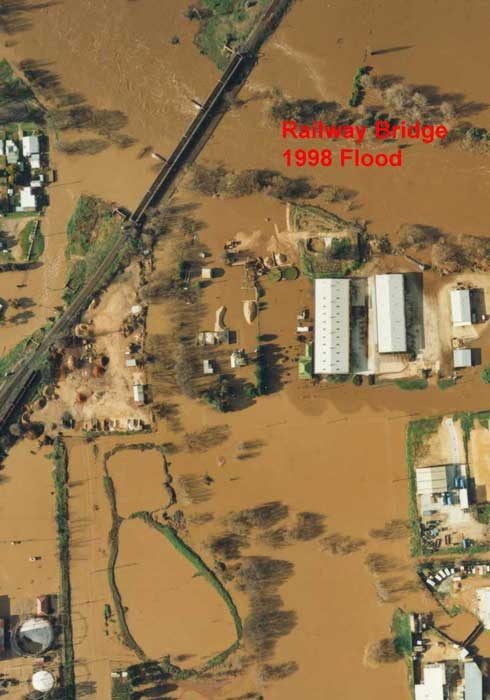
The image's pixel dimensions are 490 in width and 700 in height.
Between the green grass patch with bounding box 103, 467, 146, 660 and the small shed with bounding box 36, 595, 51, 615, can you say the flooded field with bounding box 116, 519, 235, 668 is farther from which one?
the small shed with bounding box 36, 595, 51, 615

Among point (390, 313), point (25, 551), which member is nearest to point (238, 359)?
point (390, 313)

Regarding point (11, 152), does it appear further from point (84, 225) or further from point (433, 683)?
point (433, 683)

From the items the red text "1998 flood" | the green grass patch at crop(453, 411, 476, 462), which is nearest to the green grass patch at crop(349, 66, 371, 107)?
the red text "1998 flood"

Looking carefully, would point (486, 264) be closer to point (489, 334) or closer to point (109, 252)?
point (489, 334)

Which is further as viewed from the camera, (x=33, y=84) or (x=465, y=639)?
(x=33, y=84)

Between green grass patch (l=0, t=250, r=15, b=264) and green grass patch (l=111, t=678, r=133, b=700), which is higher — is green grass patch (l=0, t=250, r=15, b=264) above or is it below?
above

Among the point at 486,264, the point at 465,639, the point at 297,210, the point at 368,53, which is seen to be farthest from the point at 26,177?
the point at 465,639
